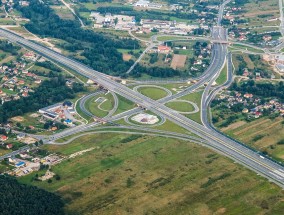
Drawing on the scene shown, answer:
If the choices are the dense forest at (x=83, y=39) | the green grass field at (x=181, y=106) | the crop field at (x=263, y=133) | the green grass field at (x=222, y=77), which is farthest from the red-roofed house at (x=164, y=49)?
the crop field at (x=263, y=133)

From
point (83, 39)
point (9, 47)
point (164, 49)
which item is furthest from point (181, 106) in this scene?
point (9, 47)

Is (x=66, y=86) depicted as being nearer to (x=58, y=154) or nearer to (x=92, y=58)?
(x=92, y=58)

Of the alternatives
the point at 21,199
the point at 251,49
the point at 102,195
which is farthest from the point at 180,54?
the point at 21,199

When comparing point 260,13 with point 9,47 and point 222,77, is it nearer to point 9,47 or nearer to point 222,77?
point 222,77

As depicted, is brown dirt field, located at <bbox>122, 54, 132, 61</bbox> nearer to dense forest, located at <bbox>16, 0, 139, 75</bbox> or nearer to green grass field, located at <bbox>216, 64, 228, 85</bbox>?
dense forest, located at <bbox>16, 0, 139, 75</bbox>

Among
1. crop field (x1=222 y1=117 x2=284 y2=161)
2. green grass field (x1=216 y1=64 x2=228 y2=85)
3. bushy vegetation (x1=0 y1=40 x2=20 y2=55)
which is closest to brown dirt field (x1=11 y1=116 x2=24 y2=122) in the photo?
bushy vegetation (x1=0 y1=40 x2=20 y2=55)

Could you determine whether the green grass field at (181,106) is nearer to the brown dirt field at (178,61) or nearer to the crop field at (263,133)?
the crop field at (263,133)
